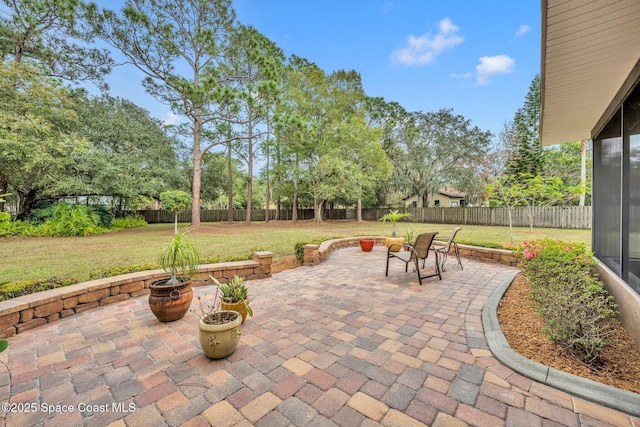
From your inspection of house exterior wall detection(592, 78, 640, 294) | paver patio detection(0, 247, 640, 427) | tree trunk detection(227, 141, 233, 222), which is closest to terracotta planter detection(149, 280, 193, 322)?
paver patio detection(0, 247, 640, 427)

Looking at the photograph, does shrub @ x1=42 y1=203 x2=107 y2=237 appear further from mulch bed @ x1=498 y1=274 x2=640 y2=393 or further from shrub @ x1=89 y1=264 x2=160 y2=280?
mulch bed @ x1=498 y1=274 x2=640 y2=393

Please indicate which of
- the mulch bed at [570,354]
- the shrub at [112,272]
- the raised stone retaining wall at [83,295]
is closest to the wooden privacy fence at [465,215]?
the mulch bed at [570,354]

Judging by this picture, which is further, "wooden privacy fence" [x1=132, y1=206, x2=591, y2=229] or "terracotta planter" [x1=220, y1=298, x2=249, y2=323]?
"wooden privacy fence" [x1=132, y1=206, x2=591, y2=229]

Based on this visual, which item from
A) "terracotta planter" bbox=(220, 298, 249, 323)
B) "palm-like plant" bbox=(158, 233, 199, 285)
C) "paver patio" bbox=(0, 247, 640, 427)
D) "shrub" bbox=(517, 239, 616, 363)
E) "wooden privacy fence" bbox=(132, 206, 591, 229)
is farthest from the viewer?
"wooden privacy fence" bbox=(132, 206, 591, 229)

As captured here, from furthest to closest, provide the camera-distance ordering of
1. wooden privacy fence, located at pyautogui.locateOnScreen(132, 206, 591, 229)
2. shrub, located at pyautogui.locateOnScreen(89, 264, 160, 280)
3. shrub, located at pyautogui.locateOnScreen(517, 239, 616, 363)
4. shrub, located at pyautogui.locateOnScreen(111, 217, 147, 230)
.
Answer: shrub, located at pyautogui.locateOnScreen(111, 217, 147, 230) → wooden privacy fence, located at pyautogui.locateOnScreen(132, 206, 591, 229) → shrub, located at pyautogui.locateOnScreen(89, 264, 160, 280) → shrub, located at pyautogui.locateOnScreen(517, 239, 616, 363)

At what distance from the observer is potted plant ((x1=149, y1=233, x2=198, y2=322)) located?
8.80 ft

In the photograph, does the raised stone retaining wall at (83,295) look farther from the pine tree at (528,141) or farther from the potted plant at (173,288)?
the pine tree at (528,141)

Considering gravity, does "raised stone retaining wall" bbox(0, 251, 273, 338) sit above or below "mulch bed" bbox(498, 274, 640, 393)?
above

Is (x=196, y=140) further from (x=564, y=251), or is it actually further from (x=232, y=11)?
(x=564, y=251)

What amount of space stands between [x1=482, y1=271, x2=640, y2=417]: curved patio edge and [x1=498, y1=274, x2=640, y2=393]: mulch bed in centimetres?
10

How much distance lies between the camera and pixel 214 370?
1.91 m

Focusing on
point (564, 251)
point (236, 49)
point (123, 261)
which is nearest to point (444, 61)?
point (236, 49)

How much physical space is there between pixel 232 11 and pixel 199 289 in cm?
1420

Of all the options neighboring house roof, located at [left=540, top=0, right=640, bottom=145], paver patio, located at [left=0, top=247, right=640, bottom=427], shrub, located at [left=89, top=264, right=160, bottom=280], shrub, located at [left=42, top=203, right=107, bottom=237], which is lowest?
paver patio, located at [left=0, top=247, right=640, bottom=427]
